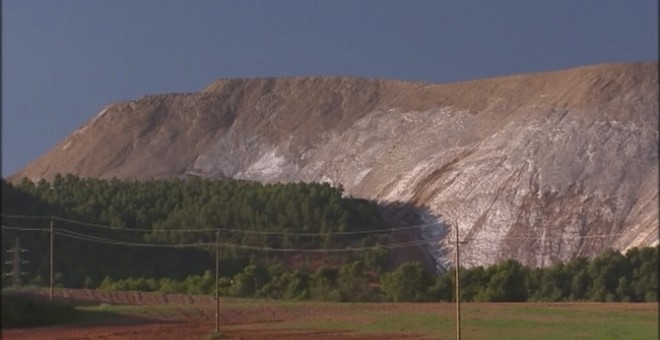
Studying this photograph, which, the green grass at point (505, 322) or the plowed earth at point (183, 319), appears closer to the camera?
the green grass at point (505, 322)

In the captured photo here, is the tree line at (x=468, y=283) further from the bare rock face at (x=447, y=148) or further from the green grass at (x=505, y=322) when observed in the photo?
the green grass at (x=505, y=322)

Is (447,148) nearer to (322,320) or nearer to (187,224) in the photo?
(187,224)

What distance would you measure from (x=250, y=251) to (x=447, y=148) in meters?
22.3

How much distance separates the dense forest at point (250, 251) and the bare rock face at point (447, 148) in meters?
5.82

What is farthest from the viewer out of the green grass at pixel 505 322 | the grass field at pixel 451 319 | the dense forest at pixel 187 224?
the dense forest at pixel 187 224

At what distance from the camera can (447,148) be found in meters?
94.6

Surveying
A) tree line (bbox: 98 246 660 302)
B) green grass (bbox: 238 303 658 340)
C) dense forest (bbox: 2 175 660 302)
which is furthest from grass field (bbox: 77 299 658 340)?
dense forest (bbox: 2 175 660 302)

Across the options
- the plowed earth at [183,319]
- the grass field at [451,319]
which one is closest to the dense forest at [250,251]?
the plowed earth at [183,319]

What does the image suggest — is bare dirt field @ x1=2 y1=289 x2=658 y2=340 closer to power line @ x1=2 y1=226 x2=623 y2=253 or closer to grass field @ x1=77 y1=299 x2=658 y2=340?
grass field @ x1=77 y1=299 x2=658 y2=340

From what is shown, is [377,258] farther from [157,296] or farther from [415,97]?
[415,97]

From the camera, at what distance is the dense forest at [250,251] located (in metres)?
63.3

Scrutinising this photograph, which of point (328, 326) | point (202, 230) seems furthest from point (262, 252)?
point (328, 326)

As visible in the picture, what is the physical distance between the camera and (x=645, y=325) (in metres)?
37.8

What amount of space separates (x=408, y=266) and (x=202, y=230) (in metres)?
20.8
